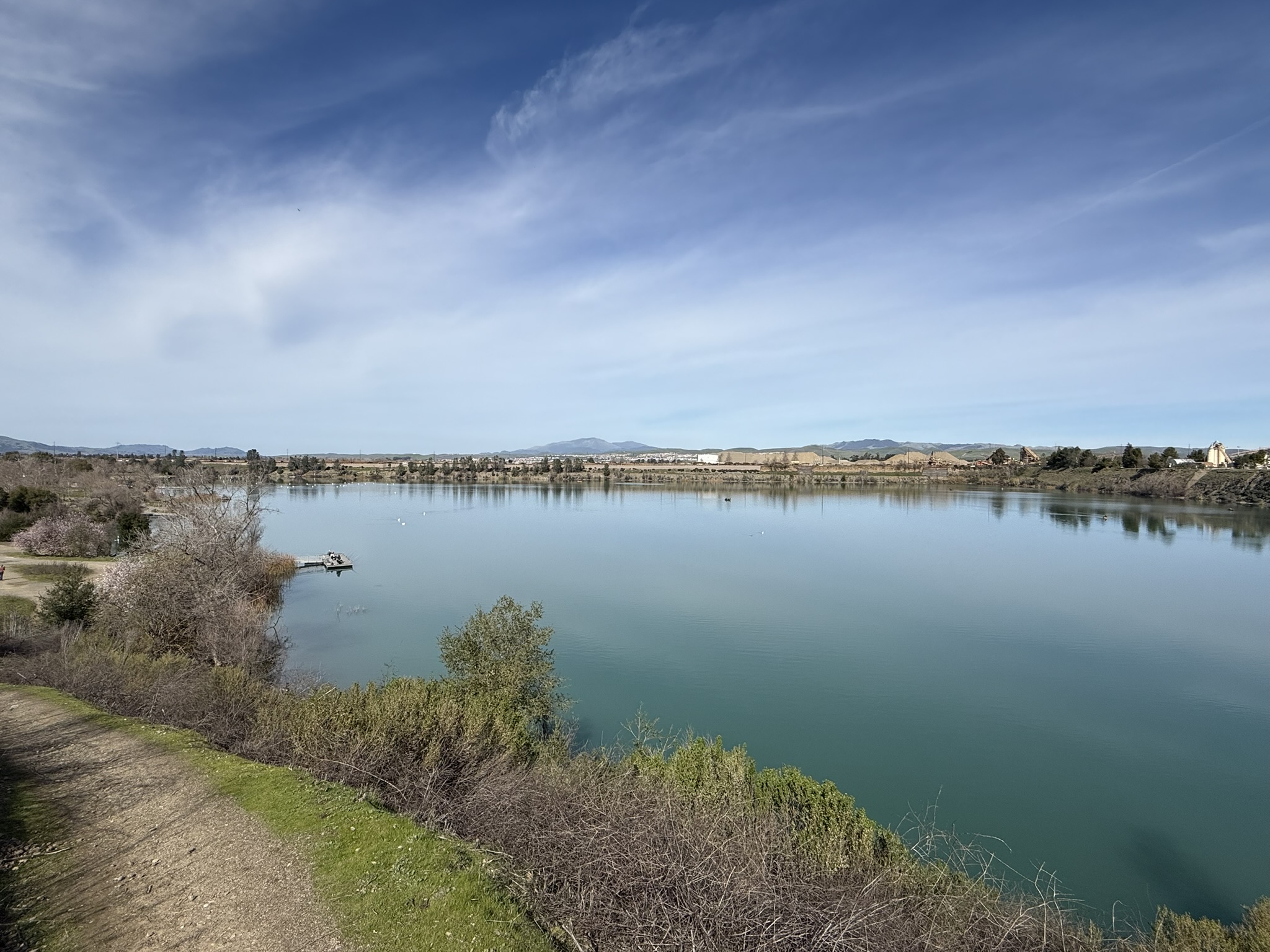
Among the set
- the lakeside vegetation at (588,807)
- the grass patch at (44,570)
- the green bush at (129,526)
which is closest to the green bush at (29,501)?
the green bush at (129,526)

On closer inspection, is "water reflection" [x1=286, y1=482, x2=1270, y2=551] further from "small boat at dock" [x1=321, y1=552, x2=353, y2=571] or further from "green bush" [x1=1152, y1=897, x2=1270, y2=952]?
"green bush" [x1=1152, y1=897, x2=1270, y2=952]

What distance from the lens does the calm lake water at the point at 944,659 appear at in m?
13.4

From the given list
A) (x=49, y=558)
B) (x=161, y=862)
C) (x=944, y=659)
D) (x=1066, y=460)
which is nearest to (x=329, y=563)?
(x=49, y=558)

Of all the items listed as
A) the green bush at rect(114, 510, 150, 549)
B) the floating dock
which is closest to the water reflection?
the floating dock

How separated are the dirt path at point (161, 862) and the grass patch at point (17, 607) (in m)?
14.6

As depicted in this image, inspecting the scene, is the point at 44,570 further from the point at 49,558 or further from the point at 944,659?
the point at 944,659

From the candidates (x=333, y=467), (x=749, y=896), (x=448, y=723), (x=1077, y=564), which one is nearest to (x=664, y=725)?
(x=448, y=723)

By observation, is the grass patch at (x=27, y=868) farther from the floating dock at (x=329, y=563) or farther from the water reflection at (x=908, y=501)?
the water reflection at (x=908, y=501)

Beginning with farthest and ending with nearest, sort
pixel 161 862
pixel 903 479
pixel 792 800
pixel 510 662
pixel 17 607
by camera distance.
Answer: pixel 903 479 → pixel 17 607 → pixel 510 662 → pixel 792 800 → pixel 161 862

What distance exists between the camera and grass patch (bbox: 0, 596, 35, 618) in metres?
21.4

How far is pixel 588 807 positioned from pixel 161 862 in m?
4.89

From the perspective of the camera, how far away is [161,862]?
7.50m

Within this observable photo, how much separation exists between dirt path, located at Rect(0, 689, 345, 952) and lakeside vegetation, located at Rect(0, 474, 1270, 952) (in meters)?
1.64

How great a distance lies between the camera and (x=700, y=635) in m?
26.8
